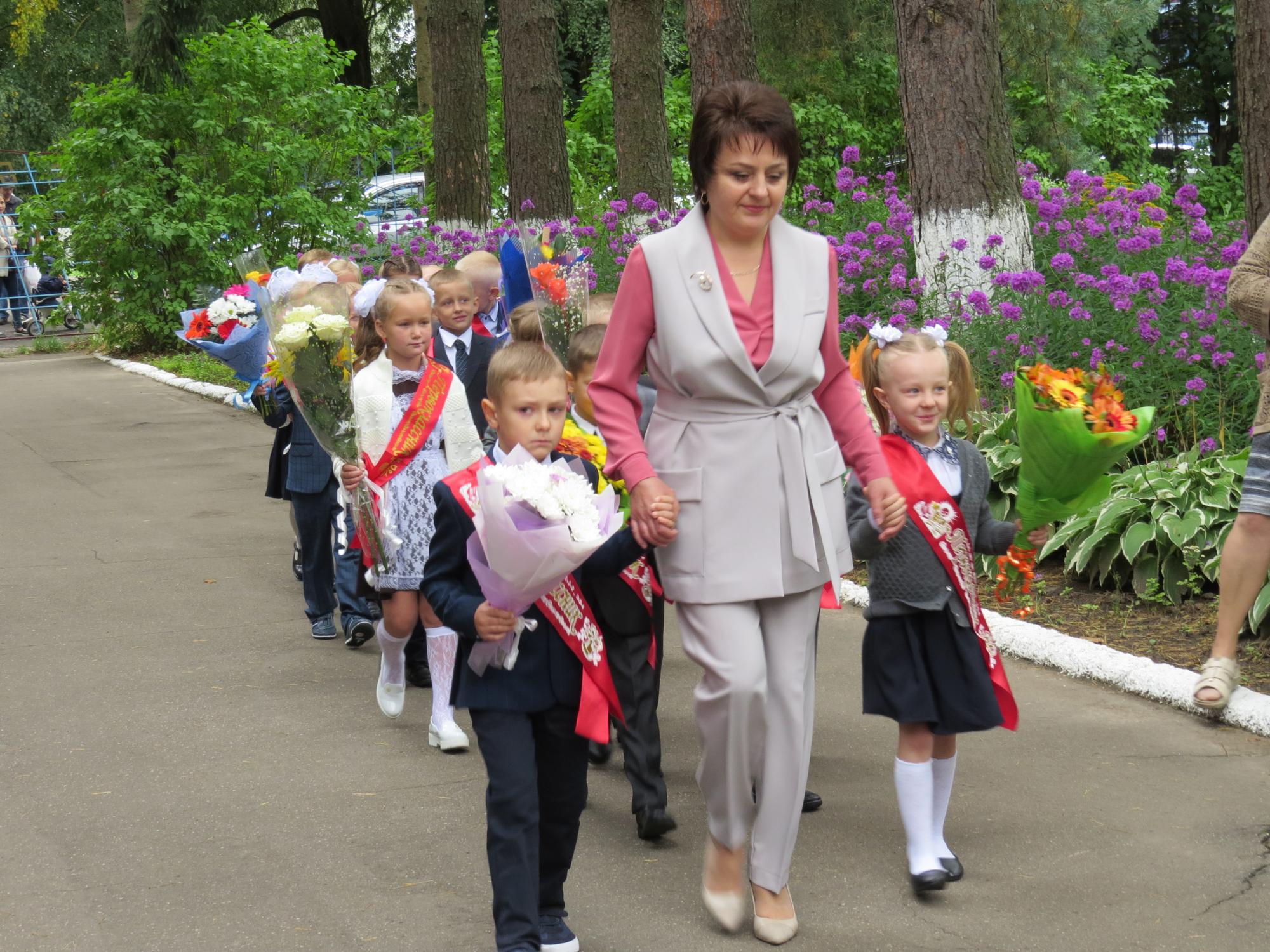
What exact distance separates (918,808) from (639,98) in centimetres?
1135

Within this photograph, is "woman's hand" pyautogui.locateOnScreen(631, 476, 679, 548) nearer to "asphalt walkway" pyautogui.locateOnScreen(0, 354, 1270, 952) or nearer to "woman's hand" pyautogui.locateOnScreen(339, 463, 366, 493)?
"asphalt walkway" pyautogui.locateOnScreen(0, 354, 1270, 952)

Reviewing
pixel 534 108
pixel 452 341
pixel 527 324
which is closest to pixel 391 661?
pixel 527 324

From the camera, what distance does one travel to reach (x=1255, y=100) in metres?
7.40

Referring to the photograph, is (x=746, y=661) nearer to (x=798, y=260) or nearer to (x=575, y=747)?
(x=575, y=747)

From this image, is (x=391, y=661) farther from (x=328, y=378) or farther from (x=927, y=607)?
(x=927, y=607)

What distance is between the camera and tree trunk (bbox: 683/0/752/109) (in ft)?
41.9

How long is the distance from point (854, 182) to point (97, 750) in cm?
739

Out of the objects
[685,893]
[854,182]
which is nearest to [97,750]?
Result: [685,893]

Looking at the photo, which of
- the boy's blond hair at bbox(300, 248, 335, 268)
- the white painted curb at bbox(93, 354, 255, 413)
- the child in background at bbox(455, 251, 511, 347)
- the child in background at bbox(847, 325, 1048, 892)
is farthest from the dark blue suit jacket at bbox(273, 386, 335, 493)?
the white painted curb at bbox(93, 354, 255, 413)

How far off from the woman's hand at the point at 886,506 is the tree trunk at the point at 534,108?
453 inches

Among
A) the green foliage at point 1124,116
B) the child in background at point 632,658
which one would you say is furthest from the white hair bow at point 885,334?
the green foliage at point 1124,116

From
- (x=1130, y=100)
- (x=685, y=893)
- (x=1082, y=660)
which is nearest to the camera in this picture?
(x=685, y=893)

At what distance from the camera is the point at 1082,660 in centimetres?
628

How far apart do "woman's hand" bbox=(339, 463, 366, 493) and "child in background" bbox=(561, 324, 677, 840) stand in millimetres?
1043
